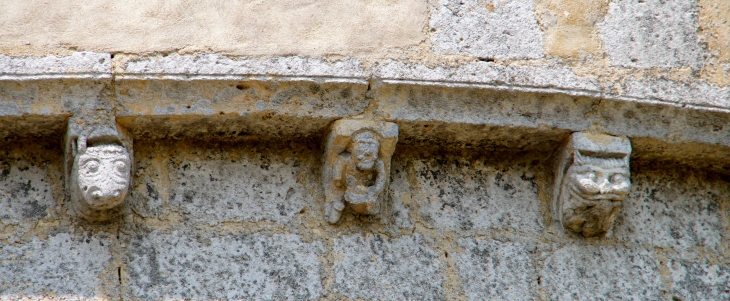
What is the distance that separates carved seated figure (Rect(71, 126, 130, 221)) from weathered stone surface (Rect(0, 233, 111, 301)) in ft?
0.41

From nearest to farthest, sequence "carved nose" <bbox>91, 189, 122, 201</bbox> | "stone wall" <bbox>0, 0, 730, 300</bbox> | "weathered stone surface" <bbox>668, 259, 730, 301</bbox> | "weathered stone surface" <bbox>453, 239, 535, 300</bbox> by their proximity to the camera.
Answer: "carved nose" <bbox>91, 189, 122, 201</bbox>
"stone wall" <bbox>0, 0, 730, 300</bbox>
"weathered stone surface" <bbox>453, 239, 535, 300</bbox>
"weathered stone surface" <bbox>668, 259, 730, 301</bbox>

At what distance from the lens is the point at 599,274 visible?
366cm

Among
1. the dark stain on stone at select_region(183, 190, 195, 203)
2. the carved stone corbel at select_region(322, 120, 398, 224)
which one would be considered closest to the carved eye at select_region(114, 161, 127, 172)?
the dark stain on stone at select_region(183, 190, 195, 203)

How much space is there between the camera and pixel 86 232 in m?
3.47

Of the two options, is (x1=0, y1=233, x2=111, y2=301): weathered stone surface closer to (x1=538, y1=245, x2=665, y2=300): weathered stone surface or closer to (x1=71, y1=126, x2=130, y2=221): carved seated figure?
(x1=71, y1=126, x2=130, y2=221): carved seated figure

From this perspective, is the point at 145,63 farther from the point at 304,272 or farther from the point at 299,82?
the point at 304,272

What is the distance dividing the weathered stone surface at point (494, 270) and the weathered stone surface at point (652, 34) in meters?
0.81

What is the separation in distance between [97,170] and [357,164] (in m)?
0.88

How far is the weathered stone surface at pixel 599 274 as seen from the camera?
361cm

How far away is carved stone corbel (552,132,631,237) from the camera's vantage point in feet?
11.8

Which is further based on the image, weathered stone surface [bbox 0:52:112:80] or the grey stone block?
the grey stone block

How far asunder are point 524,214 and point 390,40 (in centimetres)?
81

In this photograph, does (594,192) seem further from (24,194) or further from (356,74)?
(24,194)

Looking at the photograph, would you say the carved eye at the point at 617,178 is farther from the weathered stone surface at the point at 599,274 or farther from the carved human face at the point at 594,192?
the weathered stone surface at the point at 599,274
